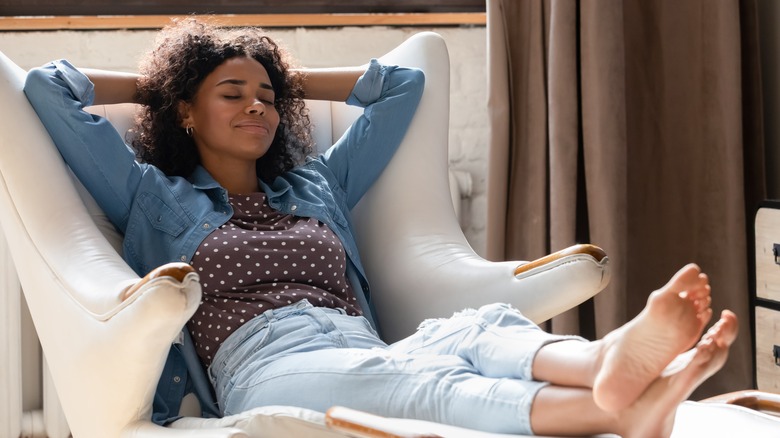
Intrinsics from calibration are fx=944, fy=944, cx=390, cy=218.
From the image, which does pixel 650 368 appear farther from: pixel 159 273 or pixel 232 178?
pixel 232 178

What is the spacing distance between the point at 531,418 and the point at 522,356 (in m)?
0.09

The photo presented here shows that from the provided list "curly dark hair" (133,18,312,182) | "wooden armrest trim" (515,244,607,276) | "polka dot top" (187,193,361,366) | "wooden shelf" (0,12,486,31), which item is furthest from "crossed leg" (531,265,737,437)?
"wooden shelf" (0,12,486,31)

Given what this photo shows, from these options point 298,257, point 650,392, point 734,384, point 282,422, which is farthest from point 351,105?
point 734,384

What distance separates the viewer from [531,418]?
109 cm

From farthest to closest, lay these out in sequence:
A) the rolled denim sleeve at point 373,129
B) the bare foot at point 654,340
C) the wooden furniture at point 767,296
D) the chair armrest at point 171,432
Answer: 1. the wooden furniture at point 767,296
2. the rolled denim sleeve at point 373,129
3. the chair armrest at point 171,432
4. the bare foot at point 654,340

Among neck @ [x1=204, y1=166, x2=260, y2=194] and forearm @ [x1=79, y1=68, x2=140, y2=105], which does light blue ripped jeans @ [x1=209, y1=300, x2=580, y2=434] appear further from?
forearm @ [x1=79, y1=68, x2=140, y2=105]

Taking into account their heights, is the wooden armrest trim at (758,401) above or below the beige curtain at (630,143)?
below

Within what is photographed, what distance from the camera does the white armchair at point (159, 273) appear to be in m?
1.18

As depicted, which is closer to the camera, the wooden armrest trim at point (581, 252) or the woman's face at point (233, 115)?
the wooden armrest trim at point (581, 252)

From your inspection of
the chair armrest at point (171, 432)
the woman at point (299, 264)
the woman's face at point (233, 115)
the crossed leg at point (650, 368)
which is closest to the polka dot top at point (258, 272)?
the woman at point (299, 264)

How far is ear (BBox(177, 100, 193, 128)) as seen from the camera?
1.72 metres

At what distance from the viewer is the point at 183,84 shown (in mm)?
1702

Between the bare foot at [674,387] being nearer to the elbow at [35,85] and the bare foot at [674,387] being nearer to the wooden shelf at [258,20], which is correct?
the elbow at [35,85]

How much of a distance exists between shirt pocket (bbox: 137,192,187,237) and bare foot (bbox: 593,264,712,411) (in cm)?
80
